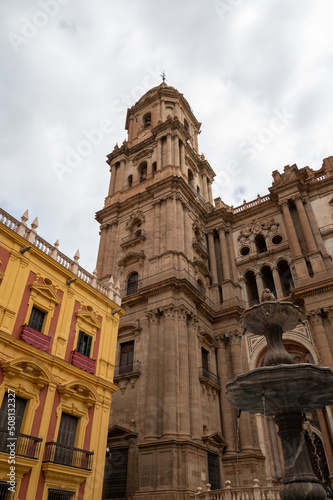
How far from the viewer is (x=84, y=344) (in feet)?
53.9

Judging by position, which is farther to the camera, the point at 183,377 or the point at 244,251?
the point at 244,251

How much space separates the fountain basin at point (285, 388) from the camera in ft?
30.8

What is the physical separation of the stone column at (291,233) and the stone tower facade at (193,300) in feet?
0.36

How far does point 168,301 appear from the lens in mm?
22594

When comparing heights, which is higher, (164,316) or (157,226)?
(157,226)

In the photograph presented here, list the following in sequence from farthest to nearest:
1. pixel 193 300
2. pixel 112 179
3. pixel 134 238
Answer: pixel 112 179 < pixel 134 238 < pixel 193 300

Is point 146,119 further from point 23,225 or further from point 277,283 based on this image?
point 23,225

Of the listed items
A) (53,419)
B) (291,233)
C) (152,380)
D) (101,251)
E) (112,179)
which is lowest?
(53,419)

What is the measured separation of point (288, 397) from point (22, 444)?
27.1 feet

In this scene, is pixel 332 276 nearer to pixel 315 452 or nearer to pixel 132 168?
pixel 315 452

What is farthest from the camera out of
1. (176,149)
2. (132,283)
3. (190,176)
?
(190,176)

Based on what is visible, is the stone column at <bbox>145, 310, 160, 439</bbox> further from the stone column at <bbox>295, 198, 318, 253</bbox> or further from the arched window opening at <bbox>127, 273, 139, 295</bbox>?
the stone column at <bbox>295, 198, 318, 253</bbox>

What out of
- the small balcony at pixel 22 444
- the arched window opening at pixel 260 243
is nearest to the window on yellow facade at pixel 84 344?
the small balcony at pixel 22 444

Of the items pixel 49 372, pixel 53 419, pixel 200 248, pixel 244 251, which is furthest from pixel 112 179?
pixel 53 419
